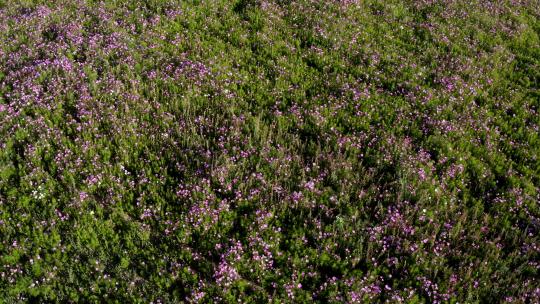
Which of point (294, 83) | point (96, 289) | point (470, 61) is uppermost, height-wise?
point (470, 61)

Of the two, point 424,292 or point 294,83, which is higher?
point 294,83

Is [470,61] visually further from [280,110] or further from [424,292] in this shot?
[424,292]

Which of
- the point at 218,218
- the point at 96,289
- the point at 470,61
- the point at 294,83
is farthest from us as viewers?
the point at 470,61

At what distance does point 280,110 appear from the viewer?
9.24 m

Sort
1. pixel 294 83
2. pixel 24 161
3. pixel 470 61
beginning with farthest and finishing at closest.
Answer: pixel 470 61 → pixel 294 83 → pixel 24 161

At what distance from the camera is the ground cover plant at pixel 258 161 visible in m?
6.04

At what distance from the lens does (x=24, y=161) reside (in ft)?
24.0

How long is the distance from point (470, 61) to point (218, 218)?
8230 mm

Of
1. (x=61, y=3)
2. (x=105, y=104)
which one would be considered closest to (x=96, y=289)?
(x=105, y=104)

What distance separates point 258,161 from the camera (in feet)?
25.5

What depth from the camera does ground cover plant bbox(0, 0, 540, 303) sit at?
19.8 ft

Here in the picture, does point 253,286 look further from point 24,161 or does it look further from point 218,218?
point 24,161

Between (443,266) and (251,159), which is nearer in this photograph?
(443,266)

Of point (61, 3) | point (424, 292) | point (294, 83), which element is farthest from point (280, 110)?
point (61, 3)
